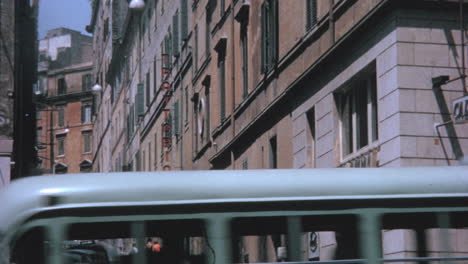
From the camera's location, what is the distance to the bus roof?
9250 mm

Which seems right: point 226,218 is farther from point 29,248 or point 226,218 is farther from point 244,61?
point 244,61

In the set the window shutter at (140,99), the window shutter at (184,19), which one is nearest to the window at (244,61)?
the window shutter at (184,19)

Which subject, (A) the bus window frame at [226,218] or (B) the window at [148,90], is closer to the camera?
(A) the bus window frame at [226,218]

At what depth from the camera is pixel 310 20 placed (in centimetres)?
2181

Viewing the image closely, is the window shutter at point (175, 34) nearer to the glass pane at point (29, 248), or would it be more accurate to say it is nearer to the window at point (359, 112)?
the window at point (359, 112)

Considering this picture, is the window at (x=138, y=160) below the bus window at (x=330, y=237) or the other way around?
the other way around

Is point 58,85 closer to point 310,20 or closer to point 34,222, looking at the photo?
point 310,20

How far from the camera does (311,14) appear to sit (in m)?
21.7

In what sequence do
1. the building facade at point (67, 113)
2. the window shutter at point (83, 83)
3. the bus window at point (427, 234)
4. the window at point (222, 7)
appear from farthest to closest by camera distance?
the window shutter at point (83, 83) → the building facade at point (67, 113) → the window at point (222, 7) → the bus window at point (427, 234)

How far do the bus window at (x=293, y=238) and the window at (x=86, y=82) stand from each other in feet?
280

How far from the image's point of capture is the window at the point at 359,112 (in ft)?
60.1

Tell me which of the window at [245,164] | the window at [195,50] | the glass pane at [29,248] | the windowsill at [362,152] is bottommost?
the glass pane at [29,248]

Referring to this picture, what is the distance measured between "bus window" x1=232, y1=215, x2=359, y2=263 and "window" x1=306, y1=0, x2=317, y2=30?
12418 mm

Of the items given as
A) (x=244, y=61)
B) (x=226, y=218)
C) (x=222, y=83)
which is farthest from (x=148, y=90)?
(x=226, y=218)
